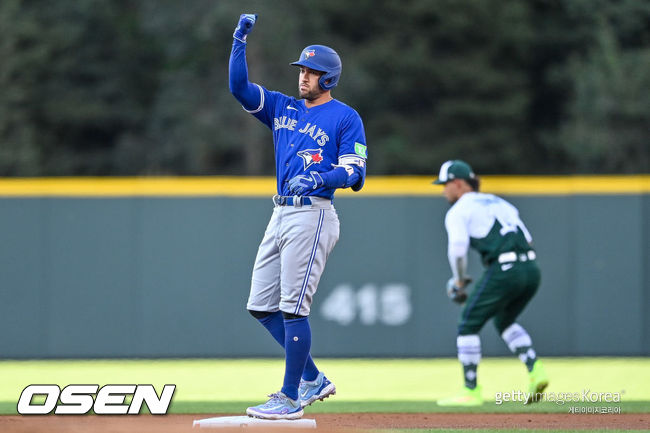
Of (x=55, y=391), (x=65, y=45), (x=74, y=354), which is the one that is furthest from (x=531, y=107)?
(x=55, y=391)

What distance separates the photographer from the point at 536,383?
29.4 feet

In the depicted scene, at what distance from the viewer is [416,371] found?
12.1 metres

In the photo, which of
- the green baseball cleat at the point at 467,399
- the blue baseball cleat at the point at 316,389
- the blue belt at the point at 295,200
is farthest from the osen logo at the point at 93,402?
the green baseball cleat at the point at 467,399

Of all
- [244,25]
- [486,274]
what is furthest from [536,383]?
[244,25]

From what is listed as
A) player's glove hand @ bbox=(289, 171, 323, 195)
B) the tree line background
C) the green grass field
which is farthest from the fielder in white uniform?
the tree line background

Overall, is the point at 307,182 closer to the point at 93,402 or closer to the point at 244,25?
the point at 244,25

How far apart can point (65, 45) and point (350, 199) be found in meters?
20.2

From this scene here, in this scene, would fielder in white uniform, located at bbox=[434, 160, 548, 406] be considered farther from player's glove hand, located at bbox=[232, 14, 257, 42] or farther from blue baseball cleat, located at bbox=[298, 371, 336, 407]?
player's glove hand, located at bbox=[232, 14, 257, 42]

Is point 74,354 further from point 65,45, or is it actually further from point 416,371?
point 65,45

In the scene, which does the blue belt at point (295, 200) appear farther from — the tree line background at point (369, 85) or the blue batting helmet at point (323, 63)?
the tree line background at point (369, 85)

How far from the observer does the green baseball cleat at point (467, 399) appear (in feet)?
29.3

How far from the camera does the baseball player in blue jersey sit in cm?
700

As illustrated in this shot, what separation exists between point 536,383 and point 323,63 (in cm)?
340

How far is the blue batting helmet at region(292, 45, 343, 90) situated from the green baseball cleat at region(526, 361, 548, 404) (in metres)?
3.22
